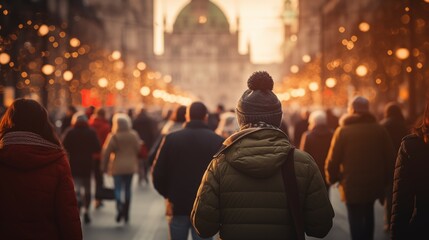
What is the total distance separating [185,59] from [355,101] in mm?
178857

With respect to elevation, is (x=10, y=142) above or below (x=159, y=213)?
above

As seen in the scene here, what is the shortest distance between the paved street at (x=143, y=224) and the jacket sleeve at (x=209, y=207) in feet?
22.6

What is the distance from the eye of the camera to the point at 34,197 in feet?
18.3

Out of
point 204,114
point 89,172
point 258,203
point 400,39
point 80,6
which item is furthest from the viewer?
point 80,6

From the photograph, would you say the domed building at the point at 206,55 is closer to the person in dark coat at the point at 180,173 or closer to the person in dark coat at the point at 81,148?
the person in dark coat at the point at 81,148

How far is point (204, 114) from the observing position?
333 inches

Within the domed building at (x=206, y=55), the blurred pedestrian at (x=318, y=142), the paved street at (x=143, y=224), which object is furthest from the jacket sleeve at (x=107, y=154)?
the domed building at (x=206, y=55)

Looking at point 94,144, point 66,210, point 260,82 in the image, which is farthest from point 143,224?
point 260,82

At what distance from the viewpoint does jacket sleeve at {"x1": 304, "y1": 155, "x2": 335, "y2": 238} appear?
4773 mm

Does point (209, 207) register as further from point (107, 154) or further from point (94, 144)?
point (94, 144)

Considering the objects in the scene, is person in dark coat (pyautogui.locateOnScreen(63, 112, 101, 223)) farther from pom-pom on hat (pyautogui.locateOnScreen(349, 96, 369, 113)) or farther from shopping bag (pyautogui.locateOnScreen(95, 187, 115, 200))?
pom-pom on hat (pyautogui.locateOnScreen(349, 96, 369, 113))

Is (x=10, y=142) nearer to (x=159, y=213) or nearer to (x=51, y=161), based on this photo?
(x=51, y=161)

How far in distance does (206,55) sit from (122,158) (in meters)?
179

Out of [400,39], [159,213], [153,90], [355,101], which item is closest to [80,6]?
[153,90]
